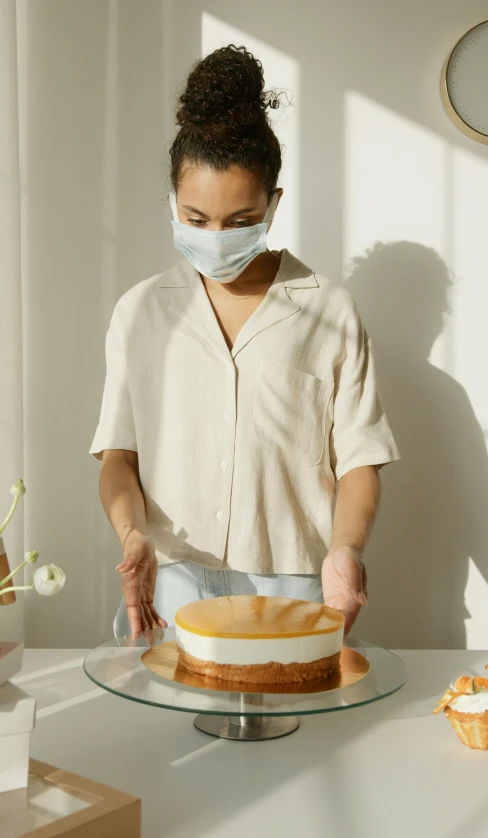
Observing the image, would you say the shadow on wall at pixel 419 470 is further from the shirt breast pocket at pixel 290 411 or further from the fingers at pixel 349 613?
the fingers at pixel 349 613

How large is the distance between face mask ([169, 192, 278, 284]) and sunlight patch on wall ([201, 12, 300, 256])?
0.70m

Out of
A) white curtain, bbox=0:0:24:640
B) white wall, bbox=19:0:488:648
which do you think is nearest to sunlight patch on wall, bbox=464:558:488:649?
white wall, bbox=19:0:488:648

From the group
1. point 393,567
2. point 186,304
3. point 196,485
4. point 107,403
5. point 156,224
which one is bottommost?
point 393,567

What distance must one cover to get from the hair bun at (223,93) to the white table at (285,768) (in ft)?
3.27

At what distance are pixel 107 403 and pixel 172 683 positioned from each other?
83 cm

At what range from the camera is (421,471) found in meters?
2.25

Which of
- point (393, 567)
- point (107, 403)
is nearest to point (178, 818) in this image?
point (107, 403)

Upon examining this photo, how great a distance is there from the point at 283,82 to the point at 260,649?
5.51 ft

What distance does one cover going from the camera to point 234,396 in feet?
5.26

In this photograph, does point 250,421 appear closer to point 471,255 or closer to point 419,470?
point 419,470

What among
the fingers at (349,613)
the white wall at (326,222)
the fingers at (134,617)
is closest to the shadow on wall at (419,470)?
the white wall at (326,222)

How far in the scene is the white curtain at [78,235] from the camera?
7.23 feet

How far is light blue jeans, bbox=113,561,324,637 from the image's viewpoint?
5.26 feet

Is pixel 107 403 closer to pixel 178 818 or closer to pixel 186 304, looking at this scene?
pixel 186 304
